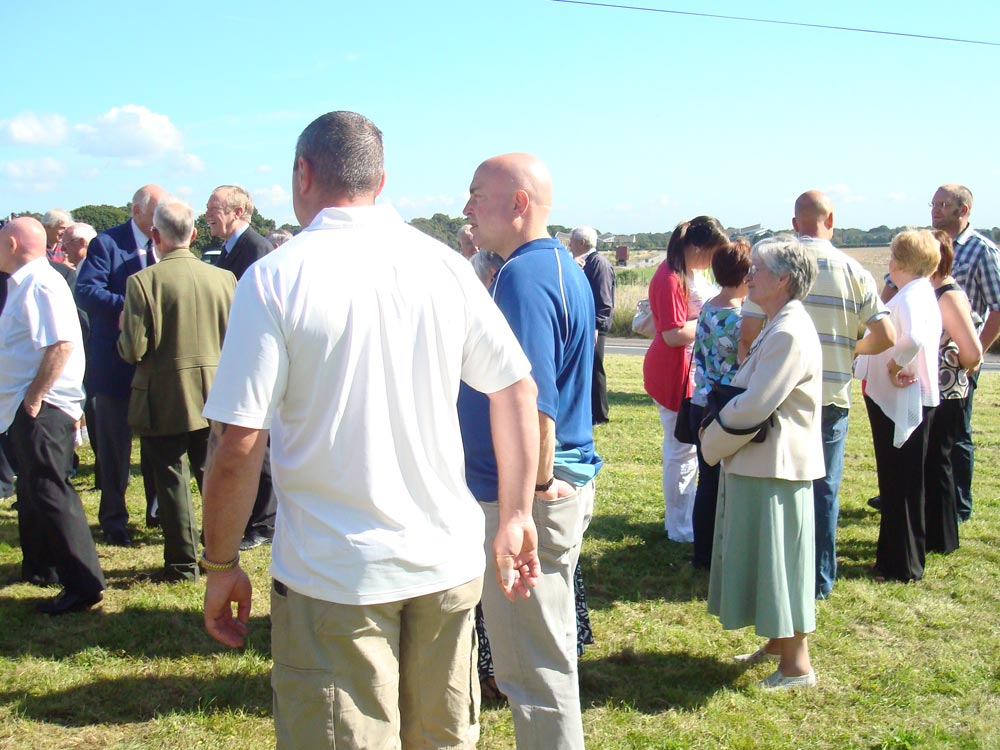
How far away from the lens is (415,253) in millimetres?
2137

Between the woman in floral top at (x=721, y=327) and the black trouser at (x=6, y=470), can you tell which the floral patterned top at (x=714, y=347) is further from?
the black trouser at (x=6, y=470)

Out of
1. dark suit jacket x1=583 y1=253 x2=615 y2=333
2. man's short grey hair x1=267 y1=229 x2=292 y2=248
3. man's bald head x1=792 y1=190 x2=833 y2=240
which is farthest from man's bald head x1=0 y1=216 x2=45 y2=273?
dark suit jacket x1=583 y1=253 x2=615 y2=333

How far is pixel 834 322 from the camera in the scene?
15.1 ft

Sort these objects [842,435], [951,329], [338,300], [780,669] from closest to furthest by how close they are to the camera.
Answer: [338,300], [780,669], [842,435], [951,329]

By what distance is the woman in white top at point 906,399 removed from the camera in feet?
16.4

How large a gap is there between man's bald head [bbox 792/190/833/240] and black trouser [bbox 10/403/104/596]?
12.8 ft

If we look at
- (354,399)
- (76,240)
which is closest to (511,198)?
(354,399)

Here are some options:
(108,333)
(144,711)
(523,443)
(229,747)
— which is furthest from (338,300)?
(108,333)

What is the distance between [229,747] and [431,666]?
1639 millimetres

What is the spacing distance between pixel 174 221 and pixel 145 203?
3.24 feet

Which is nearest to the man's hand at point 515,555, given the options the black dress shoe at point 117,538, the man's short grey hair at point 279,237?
the black dress shoe at point 117,538

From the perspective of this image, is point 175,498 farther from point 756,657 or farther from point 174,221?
point 756,657

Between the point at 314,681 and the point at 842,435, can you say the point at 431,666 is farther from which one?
the point at 842,435

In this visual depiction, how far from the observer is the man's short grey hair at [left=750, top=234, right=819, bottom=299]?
151 inches
